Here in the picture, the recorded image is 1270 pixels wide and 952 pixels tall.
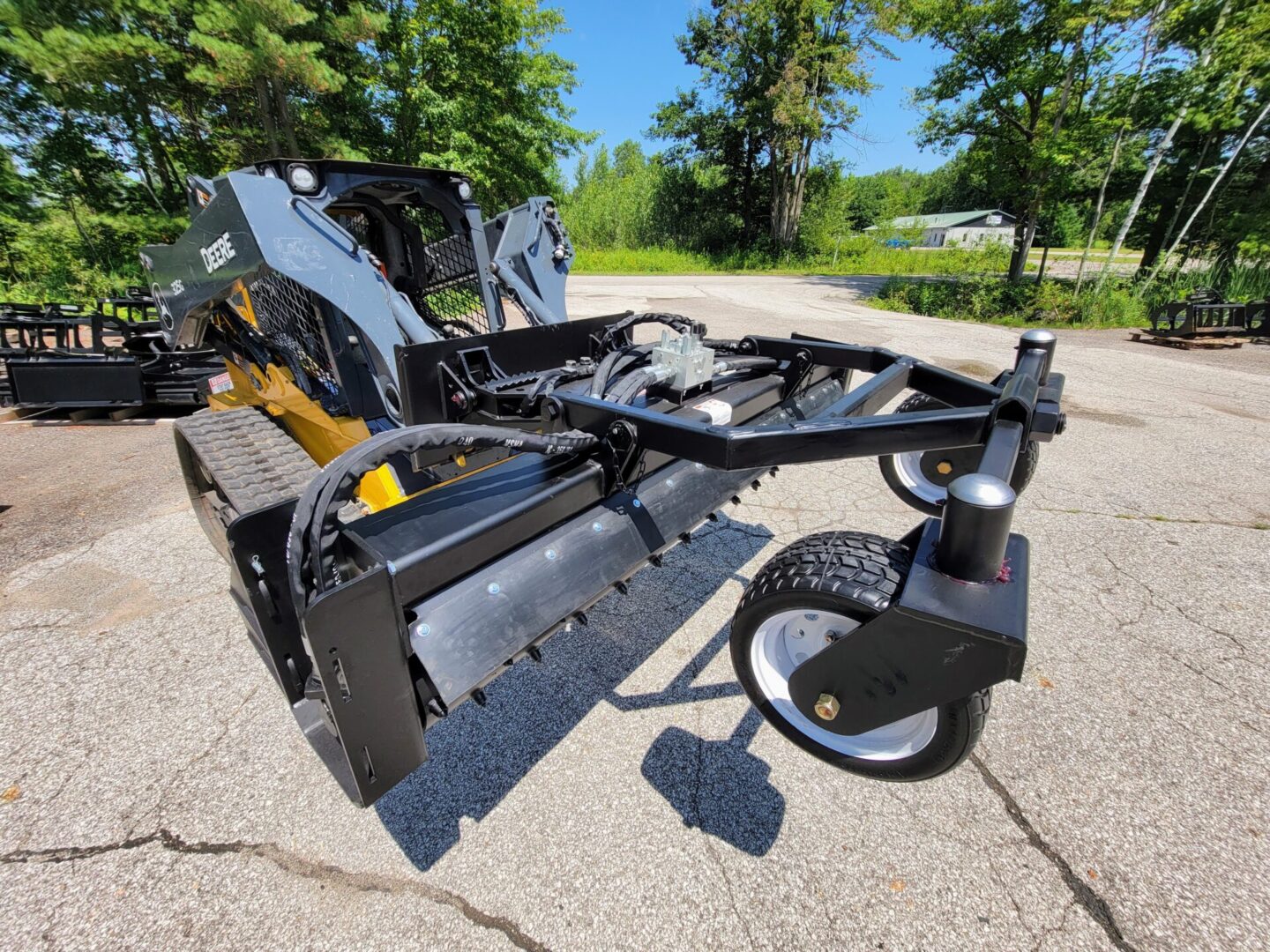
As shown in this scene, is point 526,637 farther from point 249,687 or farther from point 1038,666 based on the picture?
point 1038,666

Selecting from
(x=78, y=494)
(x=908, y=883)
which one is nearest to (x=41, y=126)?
(x=78, y=494)

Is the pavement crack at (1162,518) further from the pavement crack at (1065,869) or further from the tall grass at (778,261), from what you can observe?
the tall grass at (778,261)

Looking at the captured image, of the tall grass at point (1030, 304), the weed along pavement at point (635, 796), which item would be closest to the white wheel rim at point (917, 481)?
the weed along pavement at point (635, 796)

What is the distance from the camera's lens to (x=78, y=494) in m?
3.85

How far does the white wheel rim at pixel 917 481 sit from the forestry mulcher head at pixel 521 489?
0.01m

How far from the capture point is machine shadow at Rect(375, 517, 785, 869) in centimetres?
174

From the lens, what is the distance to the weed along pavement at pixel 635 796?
4.84 feet

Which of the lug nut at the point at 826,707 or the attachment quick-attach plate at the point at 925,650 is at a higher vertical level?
the attachment quick-attach plate at the point at 925,650

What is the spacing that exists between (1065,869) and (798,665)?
0.94 metres

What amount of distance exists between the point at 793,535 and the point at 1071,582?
1400mm

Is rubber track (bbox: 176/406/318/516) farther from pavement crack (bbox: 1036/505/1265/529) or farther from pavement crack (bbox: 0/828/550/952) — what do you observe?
pavement crack (bbox: 1036/505/1265/529)

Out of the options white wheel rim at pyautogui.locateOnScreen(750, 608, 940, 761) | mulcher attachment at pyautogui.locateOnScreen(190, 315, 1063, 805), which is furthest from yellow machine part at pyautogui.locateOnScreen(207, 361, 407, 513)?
white wheel rim at pyautogui.locateOnScreen(750, 608, 940, 761)

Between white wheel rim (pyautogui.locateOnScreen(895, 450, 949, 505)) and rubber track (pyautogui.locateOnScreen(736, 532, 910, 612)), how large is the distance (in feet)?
6.49

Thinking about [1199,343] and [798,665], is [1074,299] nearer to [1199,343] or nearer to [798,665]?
[1199,343]
